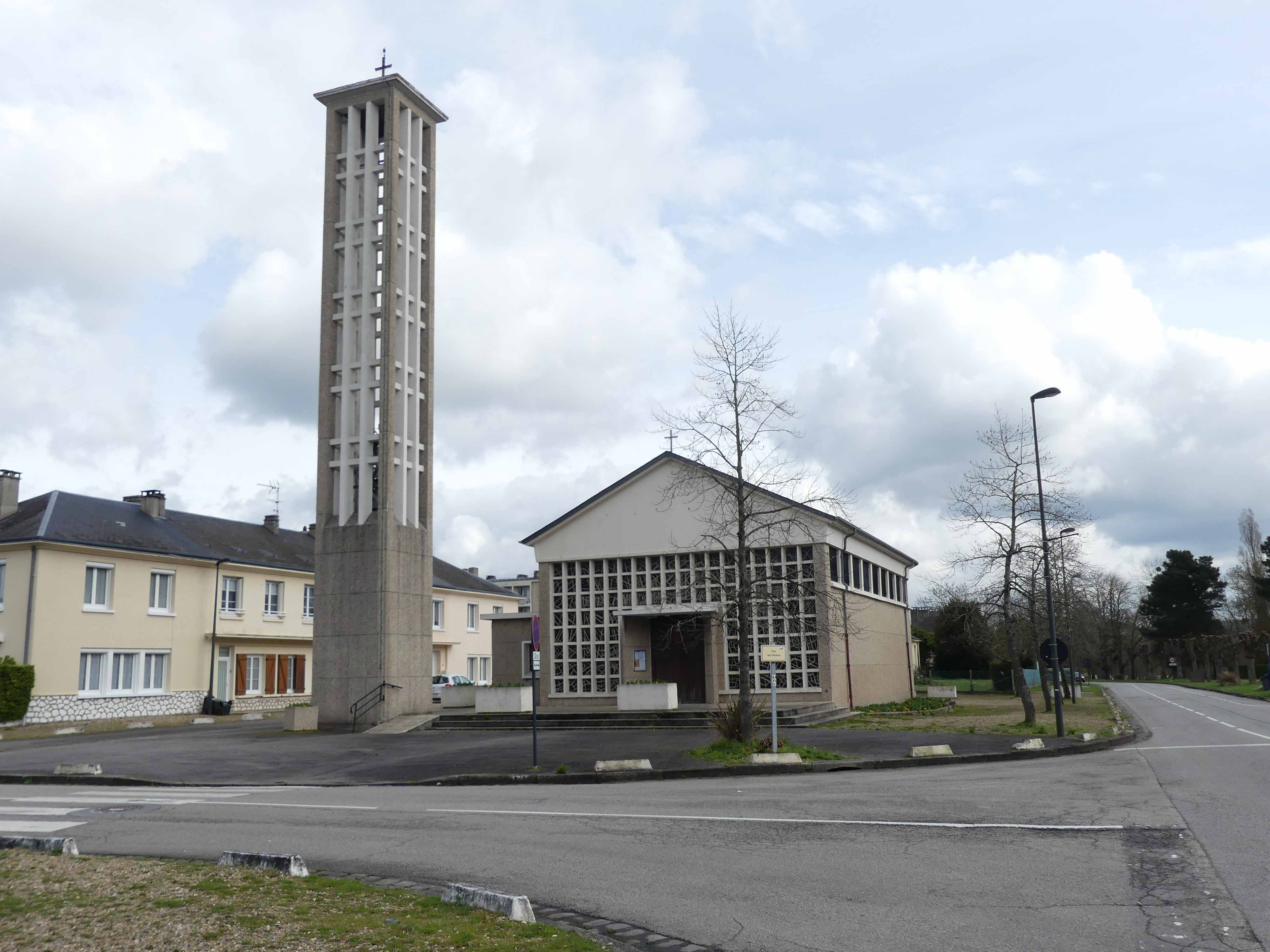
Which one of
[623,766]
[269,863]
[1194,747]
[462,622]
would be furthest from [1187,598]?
[269,863]

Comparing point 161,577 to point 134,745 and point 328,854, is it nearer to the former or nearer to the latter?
point 134,745

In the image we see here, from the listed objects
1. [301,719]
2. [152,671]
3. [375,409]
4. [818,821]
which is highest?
[375,409]

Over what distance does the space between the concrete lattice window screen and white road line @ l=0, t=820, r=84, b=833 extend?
18.8 meters

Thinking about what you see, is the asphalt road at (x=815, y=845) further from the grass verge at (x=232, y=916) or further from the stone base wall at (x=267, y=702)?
the stone base wall at (x=267, y=702)

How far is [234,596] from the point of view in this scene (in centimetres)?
4312

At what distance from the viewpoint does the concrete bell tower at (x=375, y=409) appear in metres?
28.8

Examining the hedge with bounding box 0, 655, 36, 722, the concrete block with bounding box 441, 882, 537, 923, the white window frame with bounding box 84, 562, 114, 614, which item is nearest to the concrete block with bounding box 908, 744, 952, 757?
the concrete block with bounding box 441, 882, 537, 923

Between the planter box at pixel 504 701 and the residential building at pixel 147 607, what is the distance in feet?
13.8

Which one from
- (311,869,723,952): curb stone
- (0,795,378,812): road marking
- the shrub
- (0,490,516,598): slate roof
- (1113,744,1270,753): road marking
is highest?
(0,490,516,598): slate roof

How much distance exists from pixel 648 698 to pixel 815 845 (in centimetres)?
1804

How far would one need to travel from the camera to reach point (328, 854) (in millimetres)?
9648

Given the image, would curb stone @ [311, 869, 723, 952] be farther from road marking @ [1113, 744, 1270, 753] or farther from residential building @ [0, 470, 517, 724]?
residential building @ [0, 470, 517, 724]

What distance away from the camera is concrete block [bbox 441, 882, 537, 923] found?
260 inches

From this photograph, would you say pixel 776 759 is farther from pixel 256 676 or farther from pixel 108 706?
pixel 256 676
